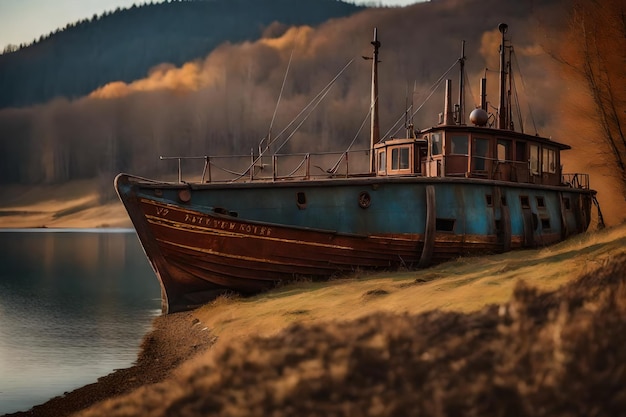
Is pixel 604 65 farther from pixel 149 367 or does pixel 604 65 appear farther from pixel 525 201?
pixel 149 367

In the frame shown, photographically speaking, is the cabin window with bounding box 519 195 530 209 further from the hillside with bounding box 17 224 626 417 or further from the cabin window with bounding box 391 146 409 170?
the hillside with bounding box 17 224 626 417

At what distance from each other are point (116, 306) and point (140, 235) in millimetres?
12945

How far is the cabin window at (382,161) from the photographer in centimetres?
2644

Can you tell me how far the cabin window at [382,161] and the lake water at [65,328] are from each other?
12.7 metres

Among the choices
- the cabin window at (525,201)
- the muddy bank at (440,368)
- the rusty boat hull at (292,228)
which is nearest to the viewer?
the muddy bank at (440,368)

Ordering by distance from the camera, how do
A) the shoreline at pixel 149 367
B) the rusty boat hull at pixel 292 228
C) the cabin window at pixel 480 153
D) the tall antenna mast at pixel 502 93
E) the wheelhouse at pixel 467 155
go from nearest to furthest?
the shoreline at pixel 149 367 < the rusty boat hull at pixel 292 228 < the wheelhouse at pixel 467 155 < the cabin window at pixel 480 153 < the tall antenna mast at pixel 502 93

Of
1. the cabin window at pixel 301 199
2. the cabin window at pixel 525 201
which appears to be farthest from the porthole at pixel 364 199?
the cabin window at pixel 525 201

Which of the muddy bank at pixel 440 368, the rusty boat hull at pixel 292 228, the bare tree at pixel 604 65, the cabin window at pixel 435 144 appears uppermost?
the bare tree at pixel 604 65

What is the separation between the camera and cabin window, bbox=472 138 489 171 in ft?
81.2

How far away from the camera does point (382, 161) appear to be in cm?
2684

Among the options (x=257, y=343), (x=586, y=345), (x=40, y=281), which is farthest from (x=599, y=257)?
(x=40, y=281)

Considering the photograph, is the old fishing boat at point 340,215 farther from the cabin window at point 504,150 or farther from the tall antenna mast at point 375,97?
the tall antenna mast at point 375,97

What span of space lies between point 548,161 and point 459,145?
6905 mm

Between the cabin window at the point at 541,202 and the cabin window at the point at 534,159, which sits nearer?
the cabin window at the point at 534,159
